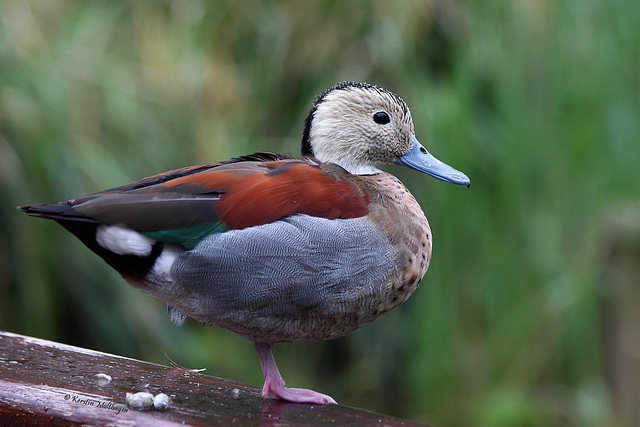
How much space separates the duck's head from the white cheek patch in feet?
1.83

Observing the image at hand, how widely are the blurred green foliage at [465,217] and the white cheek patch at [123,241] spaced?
1.52 meters

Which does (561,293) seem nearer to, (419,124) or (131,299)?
(419,124)

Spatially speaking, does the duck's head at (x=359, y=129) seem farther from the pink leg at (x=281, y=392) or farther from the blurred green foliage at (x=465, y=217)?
the blurred green foliage at (x=465, y=217)

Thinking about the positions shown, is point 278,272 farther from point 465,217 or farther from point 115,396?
point 465,217

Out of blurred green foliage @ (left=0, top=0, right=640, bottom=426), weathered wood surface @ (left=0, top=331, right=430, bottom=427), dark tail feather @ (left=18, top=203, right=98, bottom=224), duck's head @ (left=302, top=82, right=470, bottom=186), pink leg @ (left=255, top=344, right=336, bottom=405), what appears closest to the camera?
weathered wood surface @ (left=0, top=331, right=430, bottom=427)

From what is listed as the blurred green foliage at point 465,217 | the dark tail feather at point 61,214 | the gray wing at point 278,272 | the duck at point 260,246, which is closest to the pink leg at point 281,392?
the duck at point 260,246

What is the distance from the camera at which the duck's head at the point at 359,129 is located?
197cm

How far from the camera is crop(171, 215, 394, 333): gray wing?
5.36ft

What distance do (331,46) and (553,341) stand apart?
1.62m

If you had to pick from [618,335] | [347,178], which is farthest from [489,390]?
[347,178]

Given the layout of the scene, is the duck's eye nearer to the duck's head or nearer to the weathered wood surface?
the duck's head

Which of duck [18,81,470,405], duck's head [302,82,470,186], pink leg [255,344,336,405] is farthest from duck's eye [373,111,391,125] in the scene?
pink leg [255,344,336,405]

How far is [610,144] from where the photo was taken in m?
3.08

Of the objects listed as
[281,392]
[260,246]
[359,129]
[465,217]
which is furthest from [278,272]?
[465,217]
